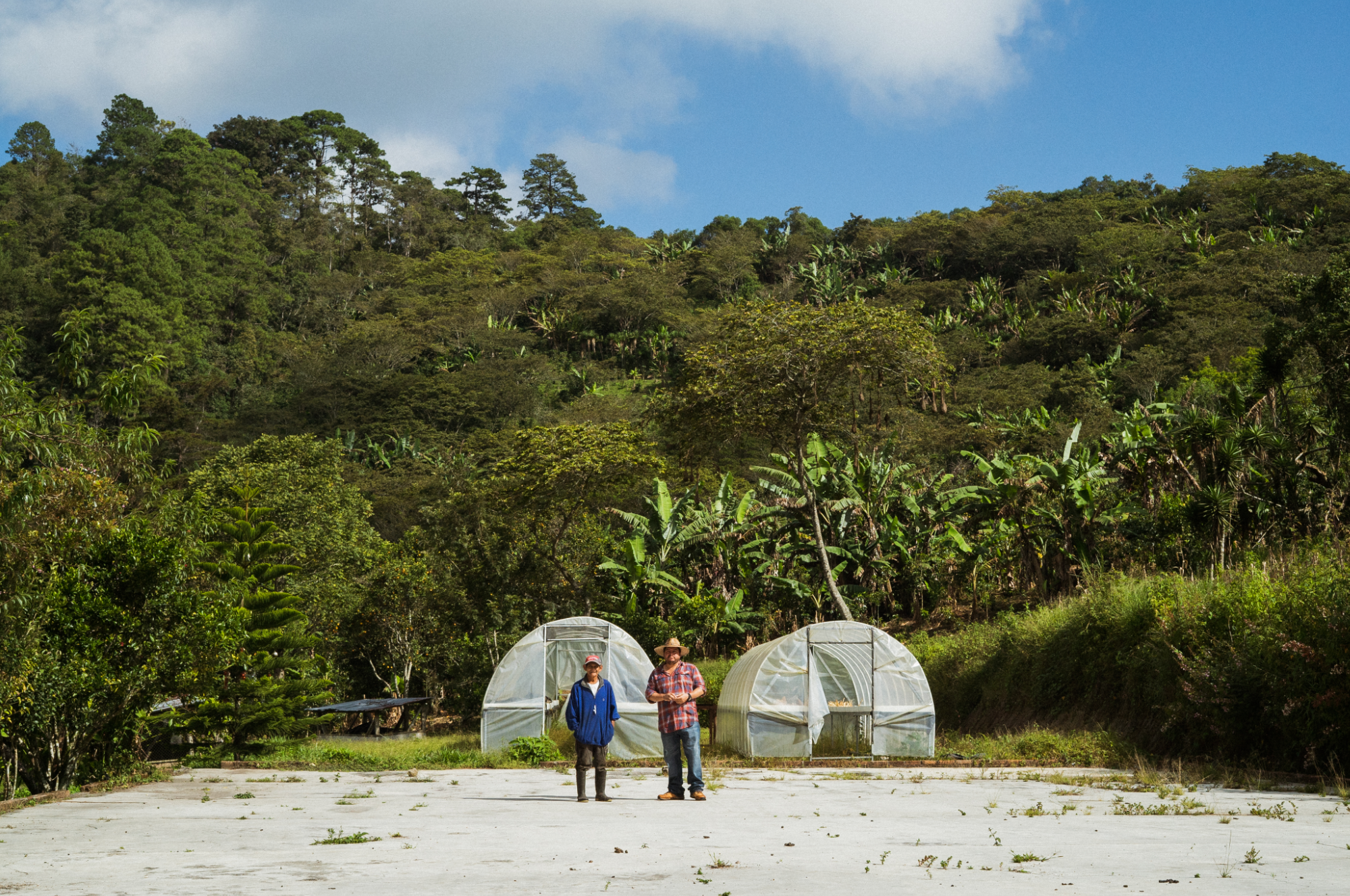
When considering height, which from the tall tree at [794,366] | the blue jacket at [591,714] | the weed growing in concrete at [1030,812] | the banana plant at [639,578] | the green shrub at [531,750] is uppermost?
the tall tree at [794,366]

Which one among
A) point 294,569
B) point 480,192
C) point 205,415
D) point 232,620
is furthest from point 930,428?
point 480,192

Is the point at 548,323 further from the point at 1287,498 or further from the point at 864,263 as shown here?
the point at 1287,498

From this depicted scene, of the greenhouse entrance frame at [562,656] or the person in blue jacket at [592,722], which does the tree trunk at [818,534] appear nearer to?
the greenhouse entrance frame at [562,656]

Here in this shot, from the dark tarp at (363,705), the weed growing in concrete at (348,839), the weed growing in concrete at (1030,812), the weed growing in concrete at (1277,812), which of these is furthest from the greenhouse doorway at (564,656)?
the weed growing in concrete at (1277,812)

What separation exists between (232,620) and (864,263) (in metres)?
66.9

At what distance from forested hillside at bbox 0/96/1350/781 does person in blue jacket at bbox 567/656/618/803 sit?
14.5 ft

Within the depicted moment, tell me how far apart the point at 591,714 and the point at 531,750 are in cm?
676

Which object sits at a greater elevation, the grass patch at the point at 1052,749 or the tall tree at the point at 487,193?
the tall tree at the point at 487,193

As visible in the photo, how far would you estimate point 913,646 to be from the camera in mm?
21766

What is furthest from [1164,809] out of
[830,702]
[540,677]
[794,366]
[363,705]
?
[363,705]

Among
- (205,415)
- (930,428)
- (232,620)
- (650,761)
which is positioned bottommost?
(650,761)

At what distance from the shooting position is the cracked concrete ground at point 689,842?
535cm

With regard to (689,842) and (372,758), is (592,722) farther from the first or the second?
(372,758)

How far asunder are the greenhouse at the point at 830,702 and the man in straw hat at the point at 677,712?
19.1 ft
